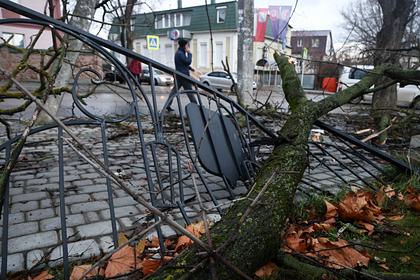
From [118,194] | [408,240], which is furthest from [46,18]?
[408,240]

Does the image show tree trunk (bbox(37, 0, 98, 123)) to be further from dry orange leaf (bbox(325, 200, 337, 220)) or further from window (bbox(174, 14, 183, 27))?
window (bbox(174, 14, 183, 27))

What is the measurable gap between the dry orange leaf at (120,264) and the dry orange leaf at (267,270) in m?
0.59

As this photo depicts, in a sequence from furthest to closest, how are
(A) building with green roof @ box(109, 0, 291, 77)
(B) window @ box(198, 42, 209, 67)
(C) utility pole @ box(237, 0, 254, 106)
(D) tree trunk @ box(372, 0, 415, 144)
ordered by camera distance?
(B) window @ box(198, 42, 209, 67)
(A) building with green roof @ box(109, 0, 291, 77)
(C) utility pole @ box(237, 0, 254, 106)
(D) tree trunk @ box(372, 0, 415, 144)

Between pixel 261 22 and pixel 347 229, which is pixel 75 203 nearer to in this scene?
pixel 347 229

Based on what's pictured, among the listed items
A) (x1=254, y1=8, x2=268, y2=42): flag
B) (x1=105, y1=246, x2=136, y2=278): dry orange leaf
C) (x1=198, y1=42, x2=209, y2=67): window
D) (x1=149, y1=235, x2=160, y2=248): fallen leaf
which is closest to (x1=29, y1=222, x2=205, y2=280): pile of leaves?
(x1=105, y1=246, x2=136, y2=278): dry orange leaf

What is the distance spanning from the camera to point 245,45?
8.79 metres

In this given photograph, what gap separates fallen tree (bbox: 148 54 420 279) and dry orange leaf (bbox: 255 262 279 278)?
0.05m

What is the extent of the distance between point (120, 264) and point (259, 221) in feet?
2.29

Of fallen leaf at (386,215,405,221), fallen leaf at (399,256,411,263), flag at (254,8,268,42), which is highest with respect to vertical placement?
flag at (254,8,268,42)

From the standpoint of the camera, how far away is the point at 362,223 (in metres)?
2.30

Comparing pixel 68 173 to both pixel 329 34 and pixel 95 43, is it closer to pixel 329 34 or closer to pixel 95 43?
pixel 95 43

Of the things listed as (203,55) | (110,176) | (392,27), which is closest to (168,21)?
(203,55)

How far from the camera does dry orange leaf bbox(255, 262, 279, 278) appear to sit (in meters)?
1.44

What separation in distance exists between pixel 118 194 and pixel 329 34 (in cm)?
5561
